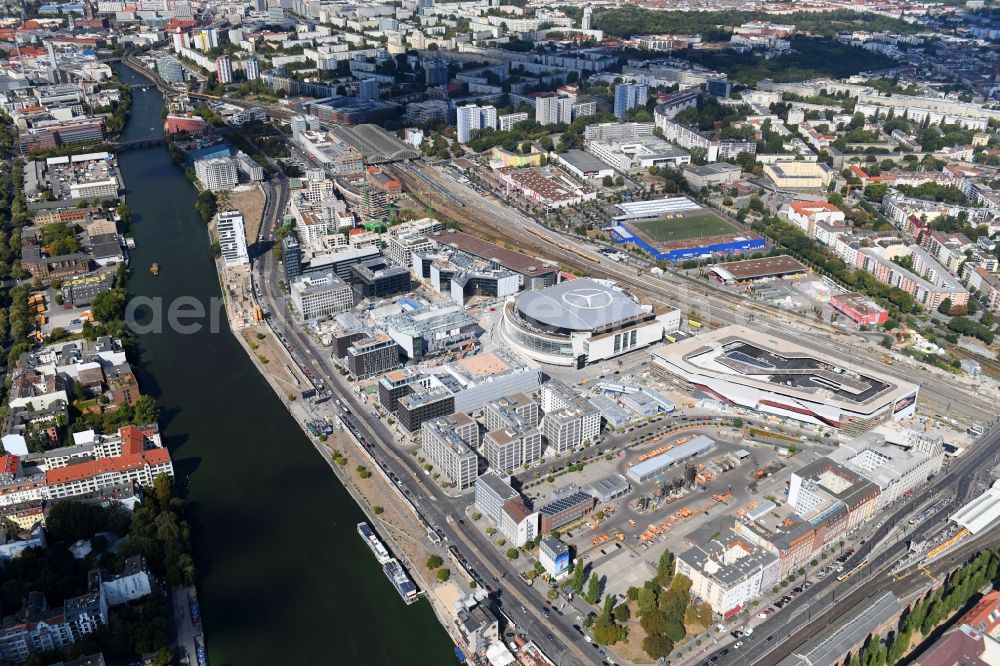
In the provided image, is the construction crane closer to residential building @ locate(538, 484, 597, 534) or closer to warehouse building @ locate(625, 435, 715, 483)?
warehouse building @ locate(625, 435, 715, 483)

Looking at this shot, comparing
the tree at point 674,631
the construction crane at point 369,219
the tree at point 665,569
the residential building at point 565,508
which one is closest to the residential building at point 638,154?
the construction crane at point 369,219

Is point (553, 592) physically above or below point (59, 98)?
below

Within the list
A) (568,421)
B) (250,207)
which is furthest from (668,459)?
(250,207)

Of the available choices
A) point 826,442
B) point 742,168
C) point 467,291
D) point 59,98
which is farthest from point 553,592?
point 59,98

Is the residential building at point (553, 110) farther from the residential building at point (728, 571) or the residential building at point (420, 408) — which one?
the residential building at point (728, 571)

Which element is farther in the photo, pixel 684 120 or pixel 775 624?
pixel 684 120

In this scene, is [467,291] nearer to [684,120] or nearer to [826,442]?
[826,442]

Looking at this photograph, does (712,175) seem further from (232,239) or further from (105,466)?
(105,466)
